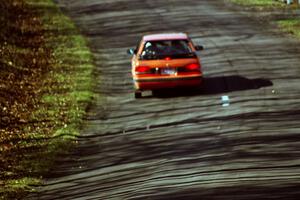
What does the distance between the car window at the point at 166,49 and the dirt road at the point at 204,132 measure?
116 cm

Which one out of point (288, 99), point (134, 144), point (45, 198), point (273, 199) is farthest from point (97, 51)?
point (273, 199)

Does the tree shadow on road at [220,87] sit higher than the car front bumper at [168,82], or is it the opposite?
the car front bumper at [168,82]

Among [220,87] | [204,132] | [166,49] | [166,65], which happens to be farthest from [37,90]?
[204,132]

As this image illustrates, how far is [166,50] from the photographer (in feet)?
89.5

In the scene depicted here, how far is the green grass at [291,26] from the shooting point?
38.3 m

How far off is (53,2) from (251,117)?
33821 millimetres

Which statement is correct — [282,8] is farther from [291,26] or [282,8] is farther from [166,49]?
[166,49]

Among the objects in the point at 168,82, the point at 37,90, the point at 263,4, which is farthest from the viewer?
the point at 263,4

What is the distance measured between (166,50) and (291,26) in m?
13.5

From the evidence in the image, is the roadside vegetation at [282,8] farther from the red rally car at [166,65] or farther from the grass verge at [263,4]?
the red rally car at [166,65]

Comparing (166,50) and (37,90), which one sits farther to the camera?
(37,90)

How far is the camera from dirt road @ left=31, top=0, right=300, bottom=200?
15.9 metres

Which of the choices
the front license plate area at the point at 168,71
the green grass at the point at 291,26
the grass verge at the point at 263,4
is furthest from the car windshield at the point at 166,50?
the grass verge at the point at 263,4

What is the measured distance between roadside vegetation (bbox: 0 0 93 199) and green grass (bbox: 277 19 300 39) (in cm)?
788
